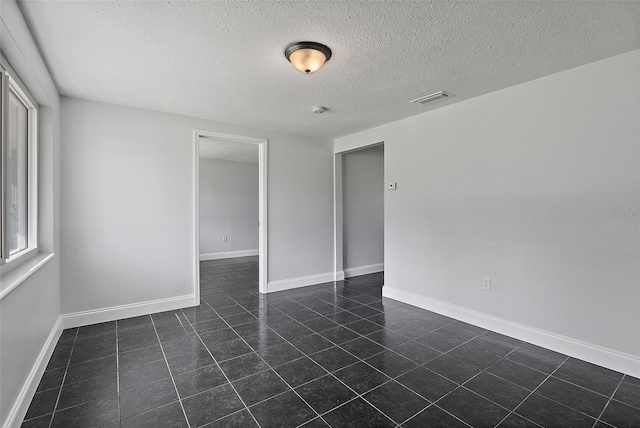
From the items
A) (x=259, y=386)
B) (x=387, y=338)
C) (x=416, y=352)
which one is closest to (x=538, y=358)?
(x=416, y=352)

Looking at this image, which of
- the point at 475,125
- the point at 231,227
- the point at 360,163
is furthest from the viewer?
the point at 231,227

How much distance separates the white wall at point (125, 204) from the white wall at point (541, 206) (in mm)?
2710

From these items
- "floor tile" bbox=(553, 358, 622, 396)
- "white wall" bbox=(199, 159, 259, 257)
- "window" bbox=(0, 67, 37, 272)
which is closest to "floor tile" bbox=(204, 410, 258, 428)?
"window" bbox=(0, 67, 37, 272)

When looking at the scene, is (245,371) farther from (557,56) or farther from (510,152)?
(557,56)

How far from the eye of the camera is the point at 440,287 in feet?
11.5

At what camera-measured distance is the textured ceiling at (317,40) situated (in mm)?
1772

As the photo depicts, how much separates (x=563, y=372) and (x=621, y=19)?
2.39 m

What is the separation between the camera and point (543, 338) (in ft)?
8.71

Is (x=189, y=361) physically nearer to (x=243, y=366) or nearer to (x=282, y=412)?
(x=243, y=366)

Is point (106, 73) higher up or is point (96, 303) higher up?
point (106, 73)

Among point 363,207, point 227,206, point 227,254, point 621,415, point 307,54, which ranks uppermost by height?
point 307,54

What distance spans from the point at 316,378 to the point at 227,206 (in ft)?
19.1

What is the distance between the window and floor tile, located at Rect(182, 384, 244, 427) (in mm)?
1378

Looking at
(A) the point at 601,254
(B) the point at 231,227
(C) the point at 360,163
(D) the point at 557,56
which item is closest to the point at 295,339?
(A) the point at 601,254
